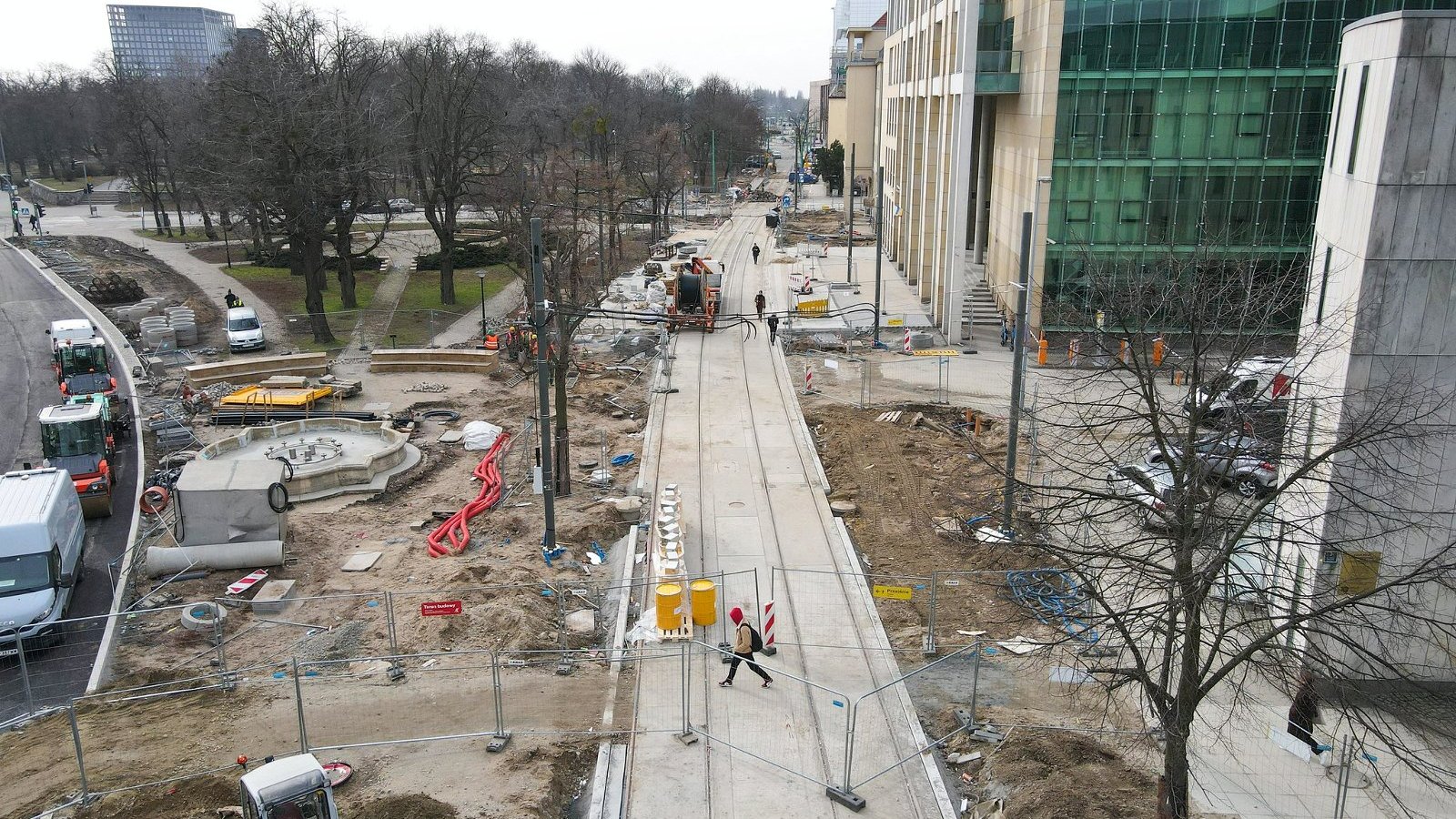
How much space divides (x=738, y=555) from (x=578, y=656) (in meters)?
5.14

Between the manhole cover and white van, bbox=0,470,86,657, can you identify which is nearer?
white van, bbox=0,470,86,657

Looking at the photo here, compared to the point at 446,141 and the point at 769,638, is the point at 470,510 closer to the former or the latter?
the point at 769,638

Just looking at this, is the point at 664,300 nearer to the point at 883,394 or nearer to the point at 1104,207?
the point at 883,394

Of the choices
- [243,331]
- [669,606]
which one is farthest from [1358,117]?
[243,331]

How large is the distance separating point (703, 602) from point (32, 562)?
38.3ft

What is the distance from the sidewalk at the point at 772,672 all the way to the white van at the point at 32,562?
10449 mm

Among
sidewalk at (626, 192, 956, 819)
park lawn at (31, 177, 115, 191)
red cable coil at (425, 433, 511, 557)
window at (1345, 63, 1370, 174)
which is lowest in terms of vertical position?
sidewalk at (626, 192, 956, 819)

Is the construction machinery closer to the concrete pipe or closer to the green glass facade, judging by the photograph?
the green glass facade

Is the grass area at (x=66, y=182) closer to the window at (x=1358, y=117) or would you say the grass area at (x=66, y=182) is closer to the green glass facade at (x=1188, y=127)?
the green glass facade at (x=1188, y=127)

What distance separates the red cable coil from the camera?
21.1 meters

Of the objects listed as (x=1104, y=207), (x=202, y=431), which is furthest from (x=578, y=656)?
(x=1104, y=207)

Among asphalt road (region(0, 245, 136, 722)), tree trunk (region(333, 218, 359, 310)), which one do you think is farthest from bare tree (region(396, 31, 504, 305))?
asphalt road (region(0, 245, 136, 722))

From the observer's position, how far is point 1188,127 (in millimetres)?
35906

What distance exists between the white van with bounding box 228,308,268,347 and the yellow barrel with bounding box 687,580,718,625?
93.5ft
